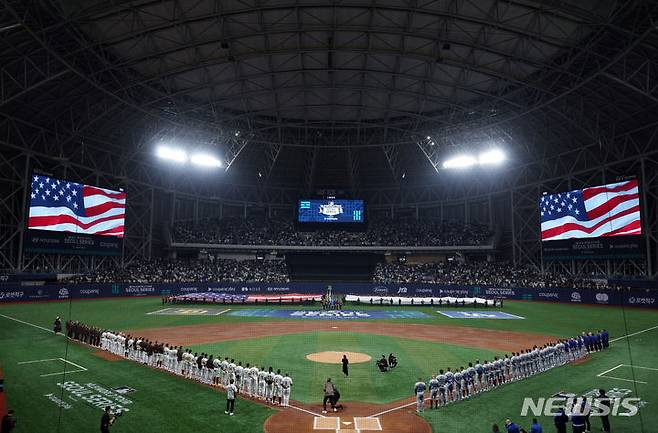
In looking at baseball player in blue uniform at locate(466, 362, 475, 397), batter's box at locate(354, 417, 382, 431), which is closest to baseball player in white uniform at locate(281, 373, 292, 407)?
batter's box at locate(354, 417, 382, 431)

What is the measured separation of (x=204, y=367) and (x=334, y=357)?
24.7 ft

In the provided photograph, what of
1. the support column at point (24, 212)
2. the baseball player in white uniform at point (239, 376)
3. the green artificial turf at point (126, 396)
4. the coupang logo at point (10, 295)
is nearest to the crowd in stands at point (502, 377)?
the green artificial turf at point (126, 396)

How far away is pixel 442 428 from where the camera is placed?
46.1 feet

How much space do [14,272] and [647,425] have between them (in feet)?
183

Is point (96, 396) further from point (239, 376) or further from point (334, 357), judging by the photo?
point (334, 357)

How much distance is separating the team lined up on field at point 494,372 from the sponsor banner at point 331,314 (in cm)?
1918

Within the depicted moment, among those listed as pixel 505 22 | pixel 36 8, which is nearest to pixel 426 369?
pixel 505 22

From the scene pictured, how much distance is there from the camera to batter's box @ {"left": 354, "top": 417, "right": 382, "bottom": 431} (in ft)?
45.9

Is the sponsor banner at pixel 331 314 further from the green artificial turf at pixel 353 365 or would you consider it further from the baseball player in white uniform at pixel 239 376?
the baseball player in white uniform at pixel 239 376

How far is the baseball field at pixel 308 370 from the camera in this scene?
14.5 m

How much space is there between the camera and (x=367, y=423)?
14375 mm

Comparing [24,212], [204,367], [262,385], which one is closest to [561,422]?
[262,385]

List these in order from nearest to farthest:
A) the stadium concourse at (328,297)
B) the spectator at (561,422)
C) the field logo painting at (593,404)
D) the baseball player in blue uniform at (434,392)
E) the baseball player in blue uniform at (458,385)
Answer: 1. the spectator at (561,422)
2. the field logo painting at (593,404)
3. the stadium concourse at (328,297)
4. the baseball player in blue uniform at (434,392)
5. the baseball player in blue uniform at (458,385)

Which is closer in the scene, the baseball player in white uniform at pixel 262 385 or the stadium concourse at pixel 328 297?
the stadium concourse at pixel 328 297
